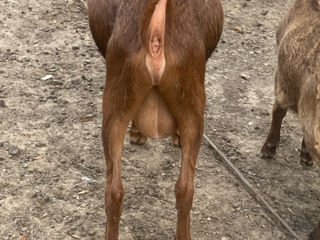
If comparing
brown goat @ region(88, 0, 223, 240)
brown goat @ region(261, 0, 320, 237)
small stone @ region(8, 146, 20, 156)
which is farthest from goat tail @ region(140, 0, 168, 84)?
small stone @ region(8, 146, 20, 156)

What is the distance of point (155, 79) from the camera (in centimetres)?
274

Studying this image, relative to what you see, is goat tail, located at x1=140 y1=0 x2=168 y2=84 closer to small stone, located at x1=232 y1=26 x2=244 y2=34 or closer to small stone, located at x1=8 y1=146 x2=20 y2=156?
small stone, located at x1=8 y1=146 x2=20 y2=156

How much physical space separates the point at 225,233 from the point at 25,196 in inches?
52.3

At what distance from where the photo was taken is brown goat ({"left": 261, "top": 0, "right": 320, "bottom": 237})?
3.39 meters

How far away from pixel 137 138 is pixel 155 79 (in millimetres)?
1598

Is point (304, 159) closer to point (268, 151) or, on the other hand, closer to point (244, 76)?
point (268, 151)

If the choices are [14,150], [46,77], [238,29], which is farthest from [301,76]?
[238,29]

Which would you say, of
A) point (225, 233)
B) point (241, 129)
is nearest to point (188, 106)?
point (225, 233)

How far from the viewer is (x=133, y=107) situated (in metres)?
2.87

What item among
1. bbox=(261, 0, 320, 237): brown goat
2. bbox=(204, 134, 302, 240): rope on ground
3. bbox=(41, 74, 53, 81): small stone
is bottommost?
bbox=(204, 134, 302, 240): rope on ground

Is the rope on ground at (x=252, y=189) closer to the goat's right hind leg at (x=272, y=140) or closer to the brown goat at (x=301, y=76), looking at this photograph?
the brown goat at (x=301, y=76)

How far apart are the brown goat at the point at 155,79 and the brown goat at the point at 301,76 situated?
76 centimetres

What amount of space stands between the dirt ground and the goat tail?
1.31 m

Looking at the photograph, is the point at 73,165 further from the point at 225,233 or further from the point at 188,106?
the point at 188,106
